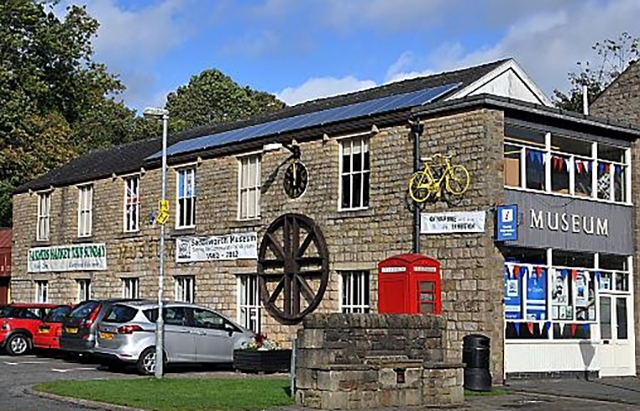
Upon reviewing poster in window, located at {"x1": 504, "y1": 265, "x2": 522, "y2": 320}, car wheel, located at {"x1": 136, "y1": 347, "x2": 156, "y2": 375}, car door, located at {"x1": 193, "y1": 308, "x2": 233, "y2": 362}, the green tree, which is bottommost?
car wheel, located at {"x1": 136, "y1": 347, "x2": 156, "y2": 375}

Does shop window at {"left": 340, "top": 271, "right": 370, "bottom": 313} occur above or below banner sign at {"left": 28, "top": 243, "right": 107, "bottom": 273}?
below

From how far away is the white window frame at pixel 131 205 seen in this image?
A: 34.1 m

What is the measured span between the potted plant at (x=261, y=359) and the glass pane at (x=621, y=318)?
8.29 metres

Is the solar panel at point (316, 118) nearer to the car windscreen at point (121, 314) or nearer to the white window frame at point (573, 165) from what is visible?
the white window frame at point (573, 165)

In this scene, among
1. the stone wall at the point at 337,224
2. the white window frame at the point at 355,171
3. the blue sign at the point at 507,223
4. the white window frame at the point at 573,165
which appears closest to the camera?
the blue sign at the point at 507,223

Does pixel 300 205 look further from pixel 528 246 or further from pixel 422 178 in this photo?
pixel 528 246

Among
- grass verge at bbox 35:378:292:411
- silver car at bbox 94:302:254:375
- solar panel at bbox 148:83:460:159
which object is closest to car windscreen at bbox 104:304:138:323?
silver car at bbox 94:302:254:375

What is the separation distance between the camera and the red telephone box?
21719 mm

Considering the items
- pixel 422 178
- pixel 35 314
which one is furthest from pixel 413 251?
pixel 35 314

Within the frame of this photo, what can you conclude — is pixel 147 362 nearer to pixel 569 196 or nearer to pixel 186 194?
pixel 186 194

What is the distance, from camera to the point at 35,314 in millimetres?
30016

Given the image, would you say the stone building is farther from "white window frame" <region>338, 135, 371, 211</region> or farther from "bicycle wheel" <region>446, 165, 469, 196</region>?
"bicycle wheel" <region>446, 165, 469, 196</region>

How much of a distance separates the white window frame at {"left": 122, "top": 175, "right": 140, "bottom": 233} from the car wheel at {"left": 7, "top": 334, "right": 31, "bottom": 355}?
5.77m

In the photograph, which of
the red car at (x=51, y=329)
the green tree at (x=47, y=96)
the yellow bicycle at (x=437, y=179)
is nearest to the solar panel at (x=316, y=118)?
the yellow bicycle at (x=437, y=179)
